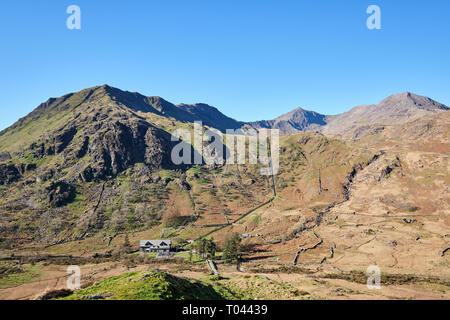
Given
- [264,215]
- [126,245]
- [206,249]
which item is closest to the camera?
[206,249]

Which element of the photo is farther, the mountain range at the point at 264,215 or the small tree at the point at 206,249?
the small tree at the point at 206,249

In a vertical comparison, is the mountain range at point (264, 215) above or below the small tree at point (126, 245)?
above

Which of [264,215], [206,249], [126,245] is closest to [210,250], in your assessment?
[206,249]

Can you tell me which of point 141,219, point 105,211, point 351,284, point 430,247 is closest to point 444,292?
point 351,284

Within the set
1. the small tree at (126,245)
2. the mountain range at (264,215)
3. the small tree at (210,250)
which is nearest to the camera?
the mountain range at (264,215)

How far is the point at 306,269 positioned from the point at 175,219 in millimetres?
87212

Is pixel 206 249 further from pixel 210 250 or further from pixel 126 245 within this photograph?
pixel 126 245

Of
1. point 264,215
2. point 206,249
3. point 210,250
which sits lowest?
point 210,250

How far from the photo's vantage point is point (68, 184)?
570ft

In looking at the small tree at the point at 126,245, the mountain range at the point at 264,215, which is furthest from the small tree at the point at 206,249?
the small tree at the point at 126,245

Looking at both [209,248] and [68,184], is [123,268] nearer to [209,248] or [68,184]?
[209,248]

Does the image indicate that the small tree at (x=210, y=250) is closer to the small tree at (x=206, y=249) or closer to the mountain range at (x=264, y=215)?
the small tree at (x=206, y=249)

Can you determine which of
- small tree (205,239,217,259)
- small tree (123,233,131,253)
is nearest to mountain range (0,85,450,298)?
small tree (123,233,131,253)

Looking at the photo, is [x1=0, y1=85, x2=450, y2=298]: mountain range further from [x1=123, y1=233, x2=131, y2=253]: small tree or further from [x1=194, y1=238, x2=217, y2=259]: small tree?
[x1=194, y1=238, x2=217, y2=259]: small tree
